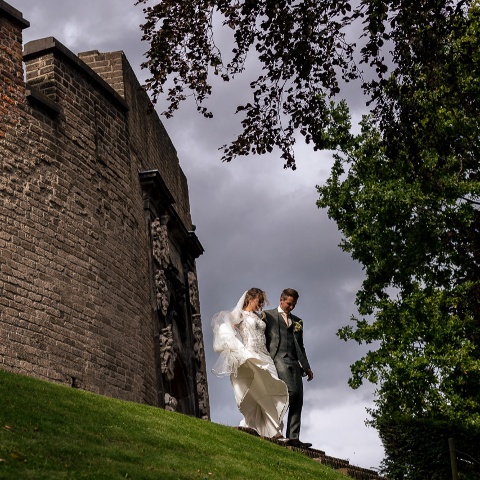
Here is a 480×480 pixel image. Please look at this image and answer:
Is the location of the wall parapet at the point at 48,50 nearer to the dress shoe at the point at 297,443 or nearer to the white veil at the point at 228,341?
the white veil at the point at 228,341

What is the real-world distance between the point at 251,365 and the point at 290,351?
1.98 feet

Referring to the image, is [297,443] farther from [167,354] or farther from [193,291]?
[193,291]

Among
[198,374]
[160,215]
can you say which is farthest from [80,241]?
[198,374]

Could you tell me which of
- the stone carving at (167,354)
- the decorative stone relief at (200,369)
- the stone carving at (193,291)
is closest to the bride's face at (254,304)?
the stone carving at (167,354)

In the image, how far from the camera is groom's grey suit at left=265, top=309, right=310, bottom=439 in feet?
44.6

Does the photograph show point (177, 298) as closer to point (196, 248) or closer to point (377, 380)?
point (196, 248)

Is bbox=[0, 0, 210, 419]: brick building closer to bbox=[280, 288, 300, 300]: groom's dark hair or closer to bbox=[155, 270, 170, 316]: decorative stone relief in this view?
bbox=[155, 270, 170, 316]: decorative stone relief

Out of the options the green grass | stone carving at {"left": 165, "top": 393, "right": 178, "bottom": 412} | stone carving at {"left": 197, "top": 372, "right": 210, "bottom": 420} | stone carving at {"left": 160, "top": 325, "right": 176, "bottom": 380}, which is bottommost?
the green grass

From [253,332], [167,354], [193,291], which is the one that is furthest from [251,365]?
[193,291]

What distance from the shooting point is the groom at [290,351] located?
1360 cm

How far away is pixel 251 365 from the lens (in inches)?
533

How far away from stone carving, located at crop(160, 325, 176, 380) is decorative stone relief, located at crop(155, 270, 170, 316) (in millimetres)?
464

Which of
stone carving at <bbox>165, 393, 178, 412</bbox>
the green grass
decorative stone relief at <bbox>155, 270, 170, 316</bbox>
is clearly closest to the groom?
the green grass

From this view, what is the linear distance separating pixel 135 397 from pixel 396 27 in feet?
33.1
